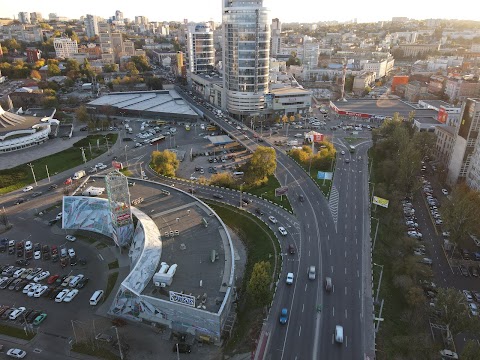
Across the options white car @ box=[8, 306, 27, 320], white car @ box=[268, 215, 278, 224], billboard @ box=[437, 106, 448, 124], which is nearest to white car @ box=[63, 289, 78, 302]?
white car @ box=[8, 306, 27, 320]

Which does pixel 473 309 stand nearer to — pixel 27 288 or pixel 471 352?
pixel 471 352

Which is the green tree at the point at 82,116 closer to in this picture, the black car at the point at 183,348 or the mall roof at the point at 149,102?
the mall roof at the point at 149,102

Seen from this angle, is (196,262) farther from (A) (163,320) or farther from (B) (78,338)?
(B) (78,338)

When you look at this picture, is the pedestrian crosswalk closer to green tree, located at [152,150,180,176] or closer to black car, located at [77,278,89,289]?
green tree, located at [152,150,180,176]

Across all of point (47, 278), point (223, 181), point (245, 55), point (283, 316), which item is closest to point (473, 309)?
point (283, 316)

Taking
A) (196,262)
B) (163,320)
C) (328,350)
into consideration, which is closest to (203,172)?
(196,262)

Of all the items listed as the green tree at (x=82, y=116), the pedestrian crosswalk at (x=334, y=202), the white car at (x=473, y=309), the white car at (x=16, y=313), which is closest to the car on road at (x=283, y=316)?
the white car at (x=473, y=309)
